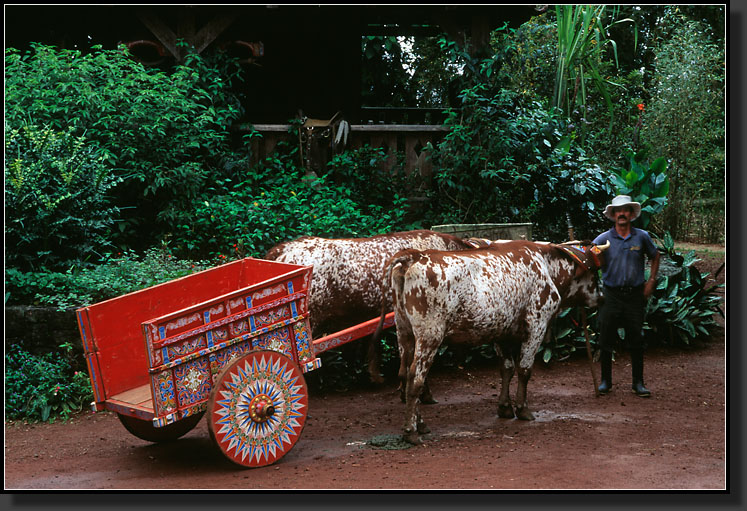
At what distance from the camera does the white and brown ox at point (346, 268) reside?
7102 mm

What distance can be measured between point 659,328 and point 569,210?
2426mm

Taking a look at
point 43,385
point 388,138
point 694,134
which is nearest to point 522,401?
point 43,385

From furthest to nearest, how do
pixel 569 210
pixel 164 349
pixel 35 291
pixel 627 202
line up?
1. pixel 569 210
2. pixel 35 291
3. pixel 627 202
4. pixel 164 349

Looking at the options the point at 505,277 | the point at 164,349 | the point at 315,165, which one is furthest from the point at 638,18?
the point at 164,349

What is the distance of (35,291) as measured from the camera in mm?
7773

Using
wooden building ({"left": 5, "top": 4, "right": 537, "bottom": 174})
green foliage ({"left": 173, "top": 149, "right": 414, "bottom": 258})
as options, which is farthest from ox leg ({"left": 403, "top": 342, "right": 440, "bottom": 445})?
wooden building ({"left": 5, "top": 4, "right": 537, "bottom": 174})

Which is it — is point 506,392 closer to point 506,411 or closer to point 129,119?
point 506,411

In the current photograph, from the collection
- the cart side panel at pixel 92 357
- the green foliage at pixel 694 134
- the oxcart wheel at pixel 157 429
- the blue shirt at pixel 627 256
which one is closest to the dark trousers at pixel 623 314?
the blue shirt at pixel 627 256

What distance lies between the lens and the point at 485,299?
598 cm

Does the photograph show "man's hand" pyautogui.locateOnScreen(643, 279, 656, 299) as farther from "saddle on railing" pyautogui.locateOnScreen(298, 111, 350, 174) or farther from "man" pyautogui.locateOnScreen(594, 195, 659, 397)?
"saddle on railing" pyautogui.locateOnScreen(298, 111, 350, 174)

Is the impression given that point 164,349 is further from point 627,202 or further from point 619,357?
point 619,357

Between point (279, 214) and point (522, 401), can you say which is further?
point (279, 214)

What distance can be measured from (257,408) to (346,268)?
7.56ft

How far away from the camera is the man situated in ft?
23.1
